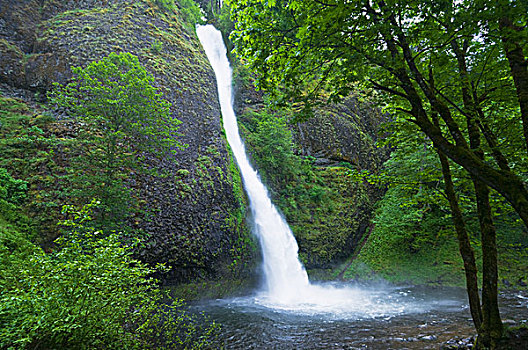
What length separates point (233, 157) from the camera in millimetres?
13188

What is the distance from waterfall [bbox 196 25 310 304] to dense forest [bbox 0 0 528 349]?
1.69ft

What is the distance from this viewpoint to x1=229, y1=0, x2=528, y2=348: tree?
2566 millimetres

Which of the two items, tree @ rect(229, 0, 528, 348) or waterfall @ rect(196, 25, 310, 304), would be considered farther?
waterfall @ rect(196, 25, 310, 304)

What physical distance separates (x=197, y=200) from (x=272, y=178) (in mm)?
6315

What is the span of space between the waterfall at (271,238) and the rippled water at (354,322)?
4.50 feet

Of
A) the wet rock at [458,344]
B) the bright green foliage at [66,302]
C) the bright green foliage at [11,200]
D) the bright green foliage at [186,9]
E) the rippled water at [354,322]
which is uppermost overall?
the bright green foliage at [186,9]

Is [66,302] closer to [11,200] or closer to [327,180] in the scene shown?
[11,200]

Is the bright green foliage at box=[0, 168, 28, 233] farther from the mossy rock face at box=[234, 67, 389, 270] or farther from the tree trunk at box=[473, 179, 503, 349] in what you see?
the mossy rock face at box=[234, 67, 389, 270]

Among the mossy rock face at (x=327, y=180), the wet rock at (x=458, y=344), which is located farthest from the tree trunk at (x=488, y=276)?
the mossy rock face at (x=327, y=180)

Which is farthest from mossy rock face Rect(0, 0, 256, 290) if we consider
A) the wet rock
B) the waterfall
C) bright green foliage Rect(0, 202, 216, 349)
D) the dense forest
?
the wet rock

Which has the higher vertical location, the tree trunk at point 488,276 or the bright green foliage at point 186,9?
the bright green foliage at point 186,9

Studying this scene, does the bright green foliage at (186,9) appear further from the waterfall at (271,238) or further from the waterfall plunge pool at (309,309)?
the waterfall plunge pool at (309,309)

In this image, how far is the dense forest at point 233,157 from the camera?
2939 millimetres

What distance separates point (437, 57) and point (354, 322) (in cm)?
670
